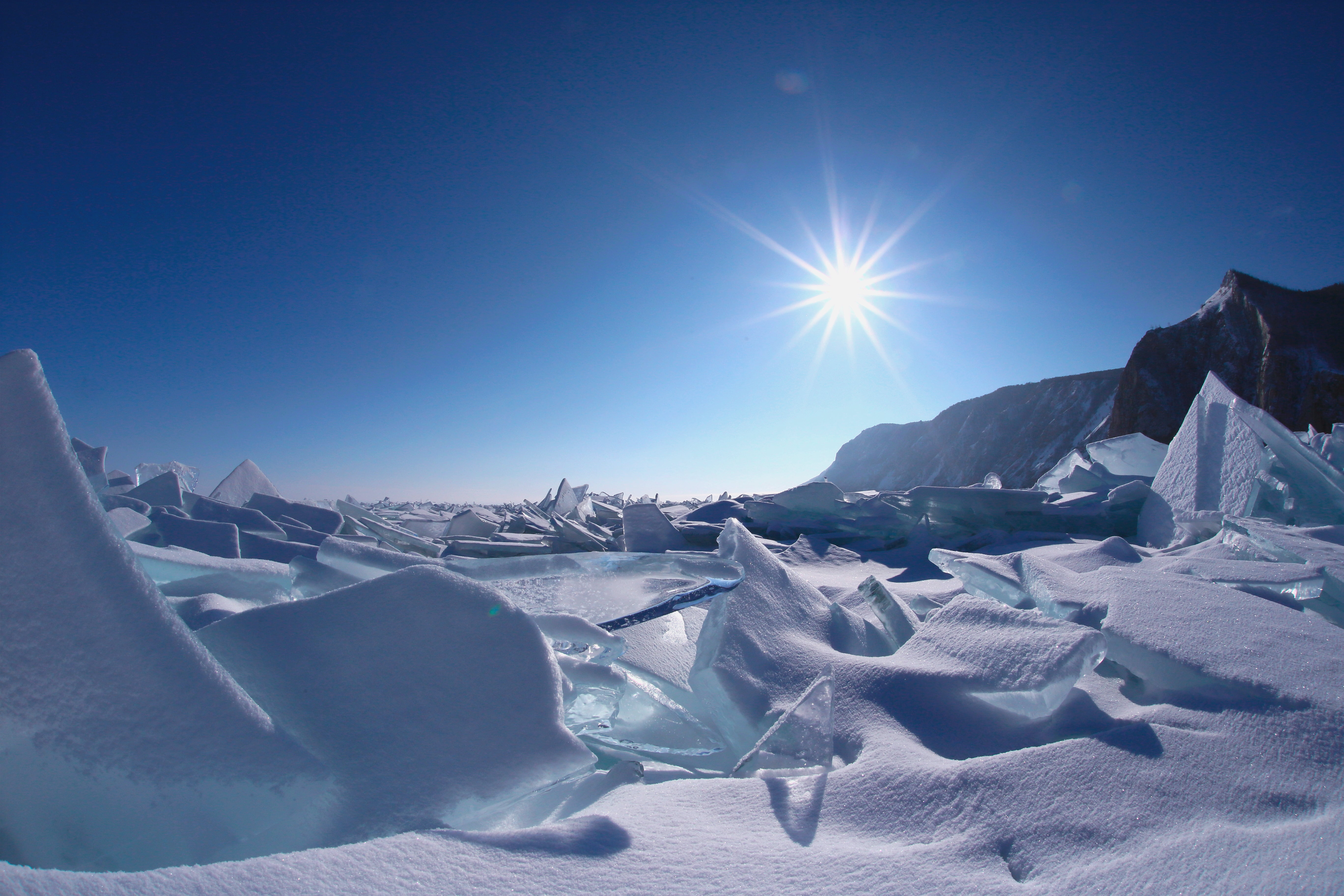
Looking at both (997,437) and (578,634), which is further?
(997,437)

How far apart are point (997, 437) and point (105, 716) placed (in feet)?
116

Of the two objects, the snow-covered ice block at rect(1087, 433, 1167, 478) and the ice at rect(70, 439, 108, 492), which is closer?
the ice at rect(70, 439, 108, 492)

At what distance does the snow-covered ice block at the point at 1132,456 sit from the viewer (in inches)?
205

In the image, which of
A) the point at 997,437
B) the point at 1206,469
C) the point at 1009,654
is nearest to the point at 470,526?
the point at 1009,654

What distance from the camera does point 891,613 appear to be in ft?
5.00

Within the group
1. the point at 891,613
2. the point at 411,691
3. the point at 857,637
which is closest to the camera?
the point at 411,691

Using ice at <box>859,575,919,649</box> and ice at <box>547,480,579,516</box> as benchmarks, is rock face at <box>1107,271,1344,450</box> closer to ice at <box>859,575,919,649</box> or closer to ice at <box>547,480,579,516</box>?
ice at <box>547,480,579,516</box>

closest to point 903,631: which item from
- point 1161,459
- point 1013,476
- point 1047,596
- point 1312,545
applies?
point 1047,596

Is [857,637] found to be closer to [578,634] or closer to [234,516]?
[578,634]

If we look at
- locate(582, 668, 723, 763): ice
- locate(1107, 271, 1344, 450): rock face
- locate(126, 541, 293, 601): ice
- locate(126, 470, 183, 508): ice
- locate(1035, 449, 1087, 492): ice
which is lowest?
locate(582, 668, 723, 763): ice

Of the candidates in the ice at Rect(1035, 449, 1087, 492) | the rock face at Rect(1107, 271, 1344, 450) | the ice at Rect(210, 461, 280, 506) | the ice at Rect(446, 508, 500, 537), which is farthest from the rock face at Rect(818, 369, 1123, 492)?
the ice at Rect(210, 461, 280, 506)

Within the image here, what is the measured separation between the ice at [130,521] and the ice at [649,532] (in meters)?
2.33

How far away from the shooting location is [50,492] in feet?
2.36

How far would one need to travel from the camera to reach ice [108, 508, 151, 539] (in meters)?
2.39
